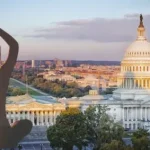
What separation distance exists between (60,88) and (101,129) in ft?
257

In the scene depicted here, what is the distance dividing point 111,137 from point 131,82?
3732cm

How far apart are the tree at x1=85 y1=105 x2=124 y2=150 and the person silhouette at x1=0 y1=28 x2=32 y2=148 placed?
21.2 metres

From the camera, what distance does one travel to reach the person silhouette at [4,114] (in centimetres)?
2947

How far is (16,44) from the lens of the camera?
29688mm

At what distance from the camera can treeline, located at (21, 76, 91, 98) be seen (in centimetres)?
12114

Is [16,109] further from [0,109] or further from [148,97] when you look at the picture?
[0,109]

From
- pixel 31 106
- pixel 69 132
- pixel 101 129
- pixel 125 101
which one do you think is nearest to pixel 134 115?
pixel 125 101

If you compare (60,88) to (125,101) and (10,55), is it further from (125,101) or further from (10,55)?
(10,55)

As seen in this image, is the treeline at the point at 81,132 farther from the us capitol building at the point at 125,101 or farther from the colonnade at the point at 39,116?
the colonnade at the point at 39,116

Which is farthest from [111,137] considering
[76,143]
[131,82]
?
[131,82]

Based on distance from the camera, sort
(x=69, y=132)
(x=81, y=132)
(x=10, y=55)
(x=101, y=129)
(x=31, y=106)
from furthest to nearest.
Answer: (x=31, y=106), (x=101, y=129), (x=81, y=132), (x=69, y=132), (x=10, y=55)

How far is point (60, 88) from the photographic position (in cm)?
13138

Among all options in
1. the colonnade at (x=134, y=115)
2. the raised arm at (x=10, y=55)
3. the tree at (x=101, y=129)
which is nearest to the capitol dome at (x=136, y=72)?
the colonnade at (x=134, y=115)

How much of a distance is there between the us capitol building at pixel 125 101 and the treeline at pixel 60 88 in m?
29.0
